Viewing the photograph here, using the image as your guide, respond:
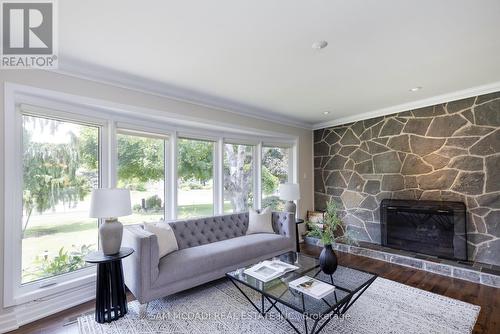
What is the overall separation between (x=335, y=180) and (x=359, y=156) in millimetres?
719

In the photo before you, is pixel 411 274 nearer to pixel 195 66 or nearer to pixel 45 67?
pixel 195 66

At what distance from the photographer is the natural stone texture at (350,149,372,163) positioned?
4.78m

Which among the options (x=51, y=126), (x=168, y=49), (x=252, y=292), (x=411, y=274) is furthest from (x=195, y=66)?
(x=411, y=274)

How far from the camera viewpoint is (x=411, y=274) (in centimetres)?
348

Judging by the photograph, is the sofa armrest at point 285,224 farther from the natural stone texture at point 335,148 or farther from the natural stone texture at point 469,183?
the natural stone texture at point 469,183

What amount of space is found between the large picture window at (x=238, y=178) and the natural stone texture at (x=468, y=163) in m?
3.36

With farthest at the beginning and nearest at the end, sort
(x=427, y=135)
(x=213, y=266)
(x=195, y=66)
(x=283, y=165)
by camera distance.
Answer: (x=283, y=165)
(x=427, y=135)
(x=213, y=266)
(x=195, y=66)

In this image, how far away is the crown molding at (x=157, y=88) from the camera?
2662 mm

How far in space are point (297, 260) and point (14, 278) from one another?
2912 mm

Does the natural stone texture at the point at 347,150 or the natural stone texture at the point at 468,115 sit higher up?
the natural stone texture at the point at 468,115

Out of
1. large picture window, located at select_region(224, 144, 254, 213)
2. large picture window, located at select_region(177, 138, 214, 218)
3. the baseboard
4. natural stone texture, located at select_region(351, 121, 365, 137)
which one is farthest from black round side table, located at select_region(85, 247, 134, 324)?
natural stone texture, located at select_region(351, 121, 365, 137)

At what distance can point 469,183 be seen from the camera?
360cm

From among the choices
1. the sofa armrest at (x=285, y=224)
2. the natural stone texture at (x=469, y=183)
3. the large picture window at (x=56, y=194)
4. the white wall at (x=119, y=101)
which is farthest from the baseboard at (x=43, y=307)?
the natural stone texture at (x=469, y=183)

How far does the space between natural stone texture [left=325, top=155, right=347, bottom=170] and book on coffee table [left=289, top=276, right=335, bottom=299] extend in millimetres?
3363
